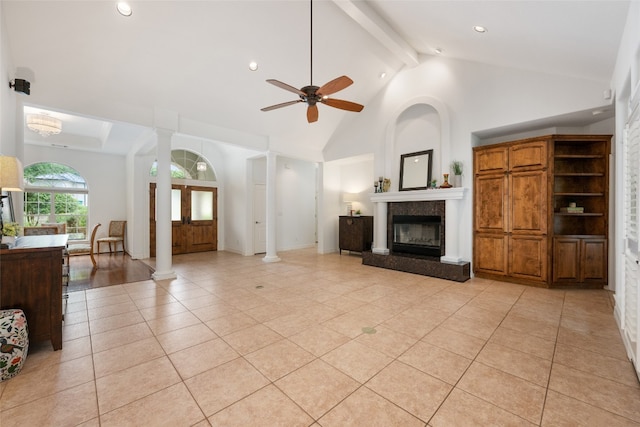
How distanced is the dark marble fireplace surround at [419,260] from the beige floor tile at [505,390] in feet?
9.45

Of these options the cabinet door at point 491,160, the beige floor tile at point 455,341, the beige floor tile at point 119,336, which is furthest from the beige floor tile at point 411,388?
the cabinet door at point 491,160

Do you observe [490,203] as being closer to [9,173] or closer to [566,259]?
[566,259]

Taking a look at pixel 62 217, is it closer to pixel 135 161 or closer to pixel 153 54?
pixel 135 161

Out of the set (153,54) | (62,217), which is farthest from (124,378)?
(62,217)

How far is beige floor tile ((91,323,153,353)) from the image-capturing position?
258 centimetres

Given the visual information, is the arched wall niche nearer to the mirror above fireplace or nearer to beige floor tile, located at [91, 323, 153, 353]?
the mirror above fireplace

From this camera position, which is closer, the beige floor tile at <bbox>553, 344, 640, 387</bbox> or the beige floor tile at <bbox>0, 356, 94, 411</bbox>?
the beige floor tile at <bbox>0, 356, 94, 411</bbox>

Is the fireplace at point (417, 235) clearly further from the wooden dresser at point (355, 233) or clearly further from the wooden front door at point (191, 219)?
the wooden front door at point (191, 219)

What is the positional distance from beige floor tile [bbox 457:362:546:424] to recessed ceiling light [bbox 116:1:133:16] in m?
5.38

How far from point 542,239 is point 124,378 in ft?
18.8

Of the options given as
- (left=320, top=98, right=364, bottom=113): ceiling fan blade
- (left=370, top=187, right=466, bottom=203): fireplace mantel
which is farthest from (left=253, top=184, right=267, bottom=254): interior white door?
(left=320, top=98, right=364, bottom=113): ceiling fan blade

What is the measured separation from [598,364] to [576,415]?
90 centimetres

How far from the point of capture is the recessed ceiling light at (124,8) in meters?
3.32

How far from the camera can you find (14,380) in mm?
2020
